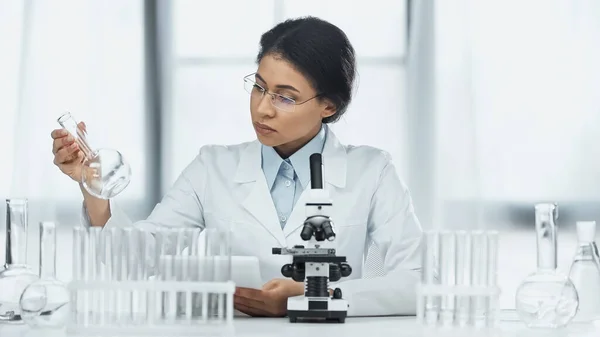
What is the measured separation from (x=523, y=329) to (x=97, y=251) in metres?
0.84

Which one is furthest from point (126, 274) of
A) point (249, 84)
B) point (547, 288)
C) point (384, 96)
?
point (384, 96)

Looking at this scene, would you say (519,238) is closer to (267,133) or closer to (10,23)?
(267,133)

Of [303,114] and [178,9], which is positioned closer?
[303,114]

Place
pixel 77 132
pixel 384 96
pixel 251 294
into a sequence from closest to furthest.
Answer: pixel 251 294
pixel 77 132
pixel 384 96

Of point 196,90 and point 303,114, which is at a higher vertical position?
point 196,90

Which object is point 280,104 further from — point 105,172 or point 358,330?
point 358,330

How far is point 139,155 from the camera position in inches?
158

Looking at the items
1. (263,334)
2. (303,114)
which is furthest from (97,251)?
(303,114)

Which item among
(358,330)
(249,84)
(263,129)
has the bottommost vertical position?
(358,330)

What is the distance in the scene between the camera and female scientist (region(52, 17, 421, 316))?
2256 mm

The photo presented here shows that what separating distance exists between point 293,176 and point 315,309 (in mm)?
859

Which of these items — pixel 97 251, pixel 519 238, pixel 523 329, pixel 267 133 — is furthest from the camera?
pixel 519 238

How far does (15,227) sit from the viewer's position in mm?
1584

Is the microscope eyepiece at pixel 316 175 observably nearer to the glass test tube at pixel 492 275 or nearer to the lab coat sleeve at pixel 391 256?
the lab coat sleeve at pixel 391 256
